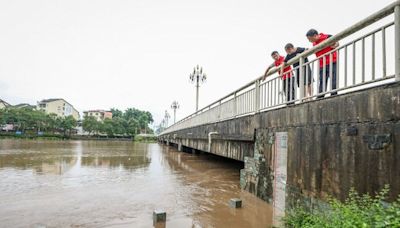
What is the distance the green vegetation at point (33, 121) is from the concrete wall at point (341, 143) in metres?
73.7

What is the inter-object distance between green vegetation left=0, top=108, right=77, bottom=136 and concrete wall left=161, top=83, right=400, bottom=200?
7373cm

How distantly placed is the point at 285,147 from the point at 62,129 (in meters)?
77.5

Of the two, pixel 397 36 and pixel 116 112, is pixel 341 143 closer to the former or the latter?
pixel 397 36

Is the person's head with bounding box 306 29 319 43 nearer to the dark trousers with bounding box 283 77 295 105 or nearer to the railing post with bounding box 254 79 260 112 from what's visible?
the dark trousers with bounding box 283 77 295 105

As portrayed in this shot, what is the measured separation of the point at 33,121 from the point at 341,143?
251 feet

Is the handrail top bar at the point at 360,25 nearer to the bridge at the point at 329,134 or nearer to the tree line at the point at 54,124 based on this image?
the bridge at the point at 329,134

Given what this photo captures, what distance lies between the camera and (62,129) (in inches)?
2926

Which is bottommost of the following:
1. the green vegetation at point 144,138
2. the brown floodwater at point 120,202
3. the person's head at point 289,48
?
the green vegetation at point 144,138

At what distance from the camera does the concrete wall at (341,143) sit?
357cm

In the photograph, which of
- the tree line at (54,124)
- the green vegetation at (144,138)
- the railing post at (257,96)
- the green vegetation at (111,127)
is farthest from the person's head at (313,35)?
the green vegetation at (111,127)

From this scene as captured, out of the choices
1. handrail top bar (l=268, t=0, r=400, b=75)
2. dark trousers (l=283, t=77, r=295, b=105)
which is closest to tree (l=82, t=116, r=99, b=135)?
dark trousers (l=283, t=77, r=295, b=105)

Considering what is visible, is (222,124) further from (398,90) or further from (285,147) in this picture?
(398,90)

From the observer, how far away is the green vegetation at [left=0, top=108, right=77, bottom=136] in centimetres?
6738

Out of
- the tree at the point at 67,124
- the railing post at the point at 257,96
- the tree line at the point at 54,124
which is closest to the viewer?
the railing post at the point at 257,96
